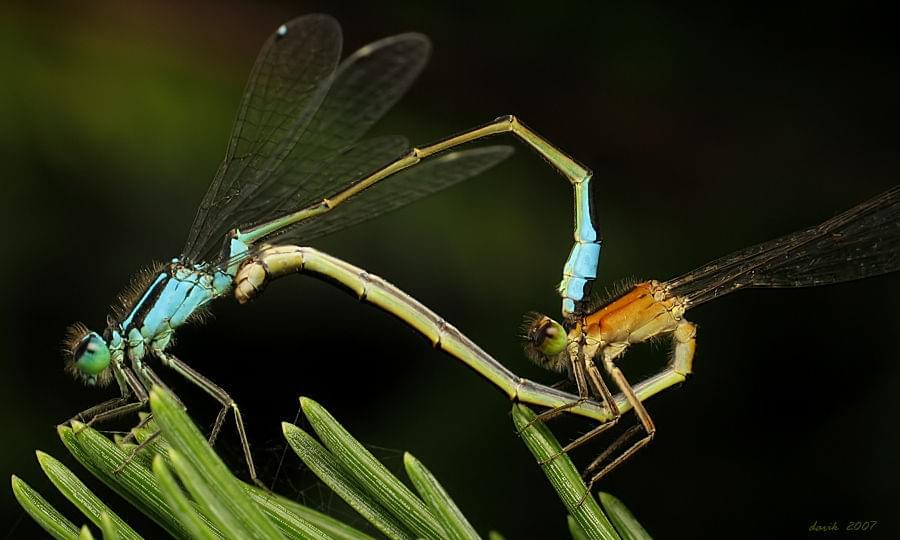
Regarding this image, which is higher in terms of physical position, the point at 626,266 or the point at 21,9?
the point at 626,266

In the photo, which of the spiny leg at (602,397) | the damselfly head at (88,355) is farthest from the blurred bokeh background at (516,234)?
the damselfly head at (88,355)

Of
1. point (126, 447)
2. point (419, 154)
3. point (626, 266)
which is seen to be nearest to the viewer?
point (126, 447)

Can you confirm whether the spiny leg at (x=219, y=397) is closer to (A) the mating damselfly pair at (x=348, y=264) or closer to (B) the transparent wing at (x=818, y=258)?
(A) the mating damselfly pair at (x=348, y=264)

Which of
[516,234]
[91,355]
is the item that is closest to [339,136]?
[516,234]

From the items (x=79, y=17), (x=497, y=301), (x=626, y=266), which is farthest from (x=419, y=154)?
(x=79, y=17)

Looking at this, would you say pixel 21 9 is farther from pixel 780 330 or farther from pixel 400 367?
pixel 780 330

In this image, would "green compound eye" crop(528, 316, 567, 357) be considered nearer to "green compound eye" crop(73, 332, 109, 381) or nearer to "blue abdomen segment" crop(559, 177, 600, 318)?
"blue abdomen segment" crop(559, 177, 600, 318)
